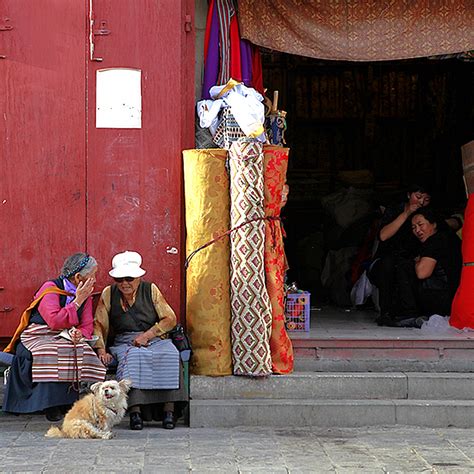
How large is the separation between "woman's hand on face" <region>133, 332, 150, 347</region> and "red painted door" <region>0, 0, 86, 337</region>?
0.85 metres

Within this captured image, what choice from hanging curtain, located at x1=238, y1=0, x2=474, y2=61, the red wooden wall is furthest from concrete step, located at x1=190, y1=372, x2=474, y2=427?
hanging curtain, located at x1=238, y1=0, x2=474, y2=61

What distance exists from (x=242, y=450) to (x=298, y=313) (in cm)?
196

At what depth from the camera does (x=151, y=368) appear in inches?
269

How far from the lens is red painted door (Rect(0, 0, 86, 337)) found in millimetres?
7305

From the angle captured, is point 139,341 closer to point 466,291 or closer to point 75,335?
point 75,335

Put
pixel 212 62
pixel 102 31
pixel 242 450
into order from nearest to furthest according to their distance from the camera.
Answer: pixel 242 450 → pixel 102 31 → pixel 212 62

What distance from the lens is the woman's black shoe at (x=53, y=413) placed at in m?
7.03

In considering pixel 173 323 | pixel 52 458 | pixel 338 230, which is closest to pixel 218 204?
pixel 173 323

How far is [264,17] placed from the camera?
786cm

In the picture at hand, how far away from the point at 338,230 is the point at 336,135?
1752 mm

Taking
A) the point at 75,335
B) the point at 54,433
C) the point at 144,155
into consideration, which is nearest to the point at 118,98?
the point at 144,155

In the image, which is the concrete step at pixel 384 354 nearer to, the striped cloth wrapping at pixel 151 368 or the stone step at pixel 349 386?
the stone step at pixel 349 386

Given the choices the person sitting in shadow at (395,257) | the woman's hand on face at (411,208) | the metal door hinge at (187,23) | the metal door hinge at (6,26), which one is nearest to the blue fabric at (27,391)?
the metal door hinge at (6,26)

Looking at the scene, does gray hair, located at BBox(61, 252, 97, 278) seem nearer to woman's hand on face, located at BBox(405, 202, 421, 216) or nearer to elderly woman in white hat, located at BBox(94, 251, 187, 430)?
elderly woman in white hat, located at BBox(94, 251, 187, 430)
